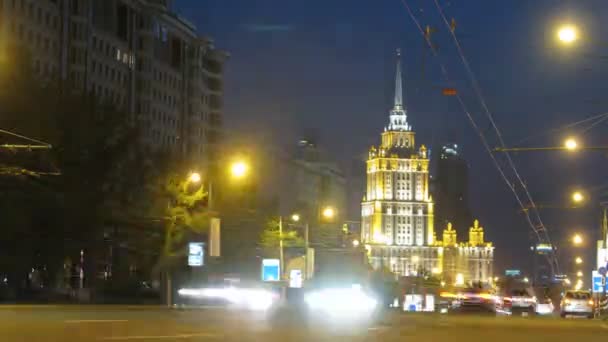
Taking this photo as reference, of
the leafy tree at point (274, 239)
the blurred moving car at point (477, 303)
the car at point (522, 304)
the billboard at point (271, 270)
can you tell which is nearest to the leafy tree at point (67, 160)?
the billboard at point (271, 270)

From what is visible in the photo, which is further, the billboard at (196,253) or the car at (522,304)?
the car at (522,304)

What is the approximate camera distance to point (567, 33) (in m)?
23.5

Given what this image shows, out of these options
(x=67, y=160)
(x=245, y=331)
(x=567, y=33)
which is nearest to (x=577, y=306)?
(x=67, y=160)

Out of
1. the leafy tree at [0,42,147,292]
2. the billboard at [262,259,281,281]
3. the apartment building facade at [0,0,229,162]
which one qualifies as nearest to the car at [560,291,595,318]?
the billboard at [262,259,281,281]

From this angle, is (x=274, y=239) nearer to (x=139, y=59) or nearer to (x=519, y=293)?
(x=519, y=293)

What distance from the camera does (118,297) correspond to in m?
60.4

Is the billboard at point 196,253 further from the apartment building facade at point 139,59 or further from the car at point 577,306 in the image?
the apartment building facade at point 139,59

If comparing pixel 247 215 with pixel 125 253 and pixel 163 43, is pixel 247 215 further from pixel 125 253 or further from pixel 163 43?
pixel 163 43

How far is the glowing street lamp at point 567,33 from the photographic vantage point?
23344mm

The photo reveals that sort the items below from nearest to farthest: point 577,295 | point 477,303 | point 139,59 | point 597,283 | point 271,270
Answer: point 477,303, point 271,270, point 577,295, point 597,283, point 139,59

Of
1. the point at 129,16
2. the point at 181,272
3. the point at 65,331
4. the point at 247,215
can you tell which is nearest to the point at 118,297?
the point at 181,272

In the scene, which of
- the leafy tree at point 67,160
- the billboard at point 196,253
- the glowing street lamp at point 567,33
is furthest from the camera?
the leafy tree at point 67,160

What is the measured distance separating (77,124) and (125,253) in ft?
45.6

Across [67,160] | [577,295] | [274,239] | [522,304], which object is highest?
[67,160]
